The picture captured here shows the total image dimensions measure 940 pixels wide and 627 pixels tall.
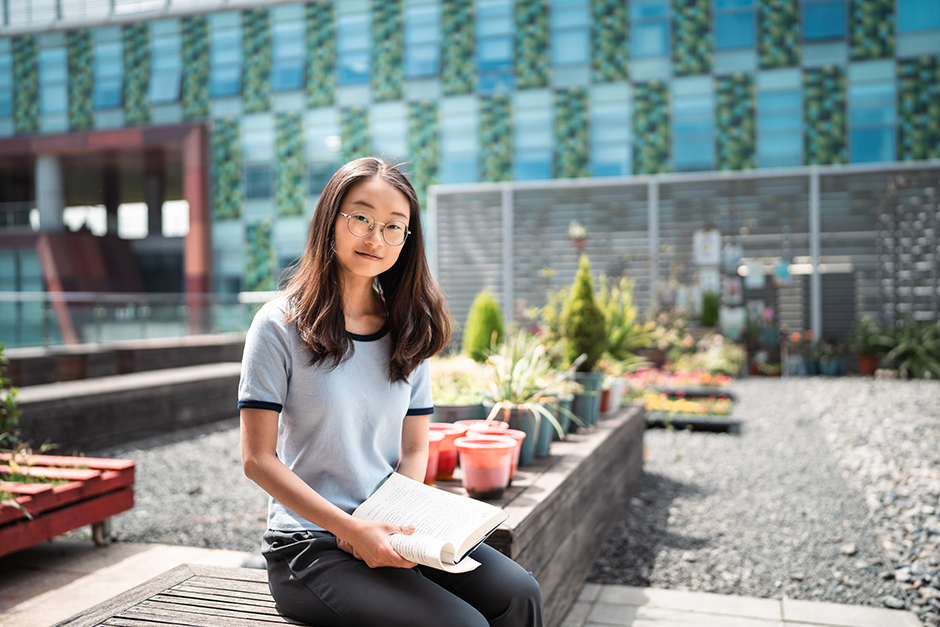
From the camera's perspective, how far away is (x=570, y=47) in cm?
1582

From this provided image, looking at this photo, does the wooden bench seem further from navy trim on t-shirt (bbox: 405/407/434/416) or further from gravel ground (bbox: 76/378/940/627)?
navy trim on t-shirt (bbox: 405/407/434/416)

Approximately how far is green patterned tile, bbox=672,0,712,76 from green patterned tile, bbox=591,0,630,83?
1.08 meters

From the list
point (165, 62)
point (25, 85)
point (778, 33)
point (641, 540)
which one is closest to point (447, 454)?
point (641, 540)

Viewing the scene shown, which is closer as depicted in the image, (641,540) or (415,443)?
(415,443)

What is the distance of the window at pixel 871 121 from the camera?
14.1 meters

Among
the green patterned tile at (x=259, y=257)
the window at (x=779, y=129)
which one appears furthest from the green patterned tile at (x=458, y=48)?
the window at (x=779, y=129)

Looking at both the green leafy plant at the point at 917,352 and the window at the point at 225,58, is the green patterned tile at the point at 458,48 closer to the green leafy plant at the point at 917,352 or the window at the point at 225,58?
the window at the point at 225,58

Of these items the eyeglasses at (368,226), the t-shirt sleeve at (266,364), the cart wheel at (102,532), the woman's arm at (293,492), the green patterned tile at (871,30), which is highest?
the green patterned tile at (871,30)

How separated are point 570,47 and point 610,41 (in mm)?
908

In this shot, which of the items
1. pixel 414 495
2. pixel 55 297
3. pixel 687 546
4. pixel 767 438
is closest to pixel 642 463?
pixel 687 546

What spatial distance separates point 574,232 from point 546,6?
20.7 ft

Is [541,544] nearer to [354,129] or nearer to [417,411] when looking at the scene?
[417,411]

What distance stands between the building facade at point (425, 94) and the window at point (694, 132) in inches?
1.6

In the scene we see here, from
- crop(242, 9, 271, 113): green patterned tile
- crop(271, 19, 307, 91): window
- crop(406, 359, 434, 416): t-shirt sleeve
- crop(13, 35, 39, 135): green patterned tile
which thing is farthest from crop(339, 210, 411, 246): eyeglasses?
crop(13, 35, 39, 135): green patterned tile
